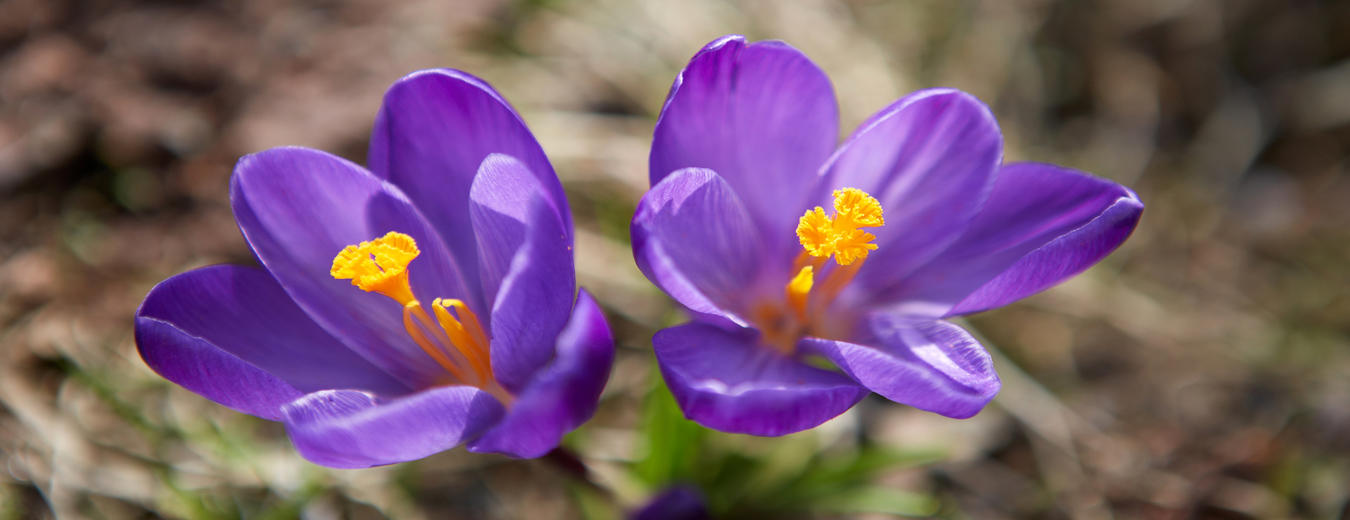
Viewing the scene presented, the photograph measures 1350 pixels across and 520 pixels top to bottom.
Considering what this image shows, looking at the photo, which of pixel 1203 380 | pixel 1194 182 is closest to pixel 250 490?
pixel 1203 380

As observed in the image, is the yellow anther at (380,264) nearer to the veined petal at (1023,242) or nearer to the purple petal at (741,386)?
the purple petal at (741,386)

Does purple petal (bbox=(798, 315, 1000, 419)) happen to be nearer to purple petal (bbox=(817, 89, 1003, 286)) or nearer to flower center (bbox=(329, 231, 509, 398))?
purple petal (bbox=(817, 89, 1003, 286))

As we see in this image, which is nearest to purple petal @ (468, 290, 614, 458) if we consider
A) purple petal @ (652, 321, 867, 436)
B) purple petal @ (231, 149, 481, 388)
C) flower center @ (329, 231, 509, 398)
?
purple petal @ (652, 321, 867, 436)

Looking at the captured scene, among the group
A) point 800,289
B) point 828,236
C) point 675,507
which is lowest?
point 675,507

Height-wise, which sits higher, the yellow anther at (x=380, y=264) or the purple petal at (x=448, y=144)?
the purple petal at (x=448, y=144)

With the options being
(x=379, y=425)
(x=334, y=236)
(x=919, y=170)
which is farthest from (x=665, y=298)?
(x=379, y=425)

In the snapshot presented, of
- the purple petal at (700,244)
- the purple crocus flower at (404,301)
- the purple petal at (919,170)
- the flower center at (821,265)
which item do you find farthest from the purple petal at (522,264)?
the purple petal at (919,170)

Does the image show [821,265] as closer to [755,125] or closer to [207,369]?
[755,125]

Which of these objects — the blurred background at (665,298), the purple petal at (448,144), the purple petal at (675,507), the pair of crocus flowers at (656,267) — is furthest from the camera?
the blurred background at (665,298)
